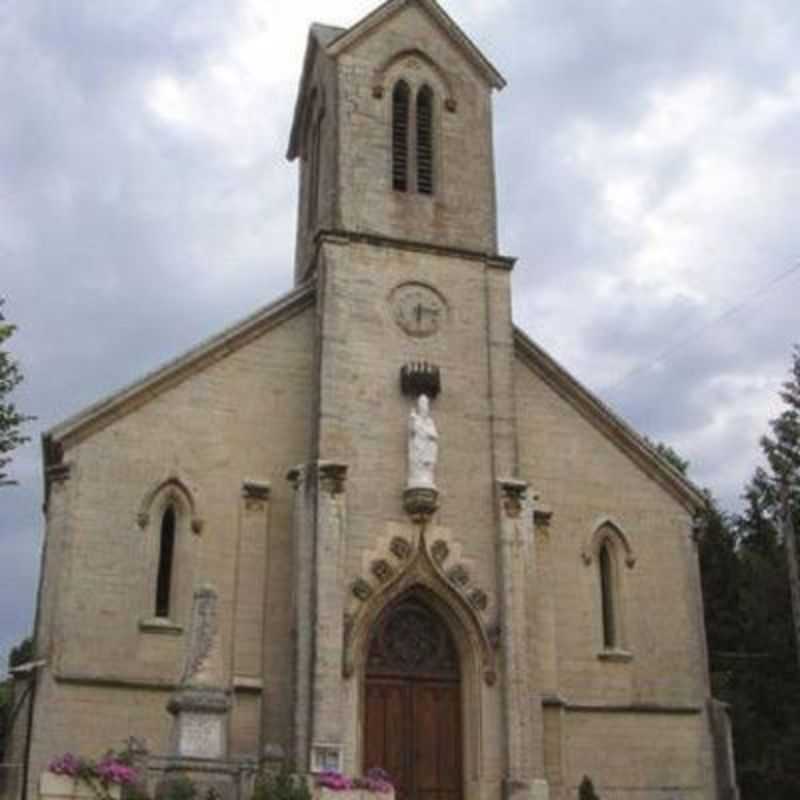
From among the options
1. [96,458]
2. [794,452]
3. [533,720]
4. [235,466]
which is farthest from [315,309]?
[794,452]

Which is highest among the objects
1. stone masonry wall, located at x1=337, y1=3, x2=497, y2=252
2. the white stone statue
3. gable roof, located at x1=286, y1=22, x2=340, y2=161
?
Answer: gable roof, located at x1=286, y1=22, x2=340, y2=161

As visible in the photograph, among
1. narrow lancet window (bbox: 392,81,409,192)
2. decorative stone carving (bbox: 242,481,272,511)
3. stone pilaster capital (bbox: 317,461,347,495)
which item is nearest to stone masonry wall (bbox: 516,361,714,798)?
stone pilaster capital (bbox: 317,461,347,495)

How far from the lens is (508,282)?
25.8 metres

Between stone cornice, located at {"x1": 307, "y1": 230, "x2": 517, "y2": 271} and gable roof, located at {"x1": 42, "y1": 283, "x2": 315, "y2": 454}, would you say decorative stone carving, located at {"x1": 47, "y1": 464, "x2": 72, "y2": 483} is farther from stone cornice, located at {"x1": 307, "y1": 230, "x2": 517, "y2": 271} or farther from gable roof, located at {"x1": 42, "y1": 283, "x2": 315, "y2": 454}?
stone cornice, located at {"x1": 307, "y1": 230, "x2": 517, "y2": 271}

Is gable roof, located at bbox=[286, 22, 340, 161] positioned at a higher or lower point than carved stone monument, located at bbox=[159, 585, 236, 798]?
higher

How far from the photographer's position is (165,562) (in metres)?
22.6

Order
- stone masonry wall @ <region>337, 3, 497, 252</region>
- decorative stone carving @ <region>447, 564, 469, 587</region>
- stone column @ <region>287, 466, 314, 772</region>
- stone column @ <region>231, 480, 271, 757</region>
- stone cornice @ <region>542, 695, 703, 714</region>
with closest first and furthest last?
stone column @ <region>287, 466, 314, 772</region> → stone column @ <region>231, 480, 271, 757</region> → decorative stone carving @ <region>447, 564, 469, 587</region> → stone cornice @ <region>542, 695, 703, 714</region> → stone masonry wall @ <region>337, 3, 497, 252</region>

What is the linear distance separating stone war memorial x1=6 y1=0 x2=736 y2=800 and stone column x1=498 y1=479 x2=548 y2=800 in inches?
2.0

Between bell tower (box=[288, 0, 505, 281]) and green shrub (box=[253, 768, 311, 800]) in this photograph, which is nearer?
green shrub (box=[253, 768, 311, 800])

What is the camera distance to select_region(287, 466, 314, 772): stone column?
20.5 m

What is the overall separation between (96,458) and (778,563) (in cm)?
2235

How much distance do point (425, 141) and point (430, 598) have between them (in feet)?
34.8

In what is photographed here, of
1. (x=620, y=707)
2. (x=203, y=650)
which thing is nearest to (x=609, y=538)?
(x=620, y=707)

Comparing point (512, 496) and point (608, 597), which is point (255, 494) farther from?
point (608, 597)
